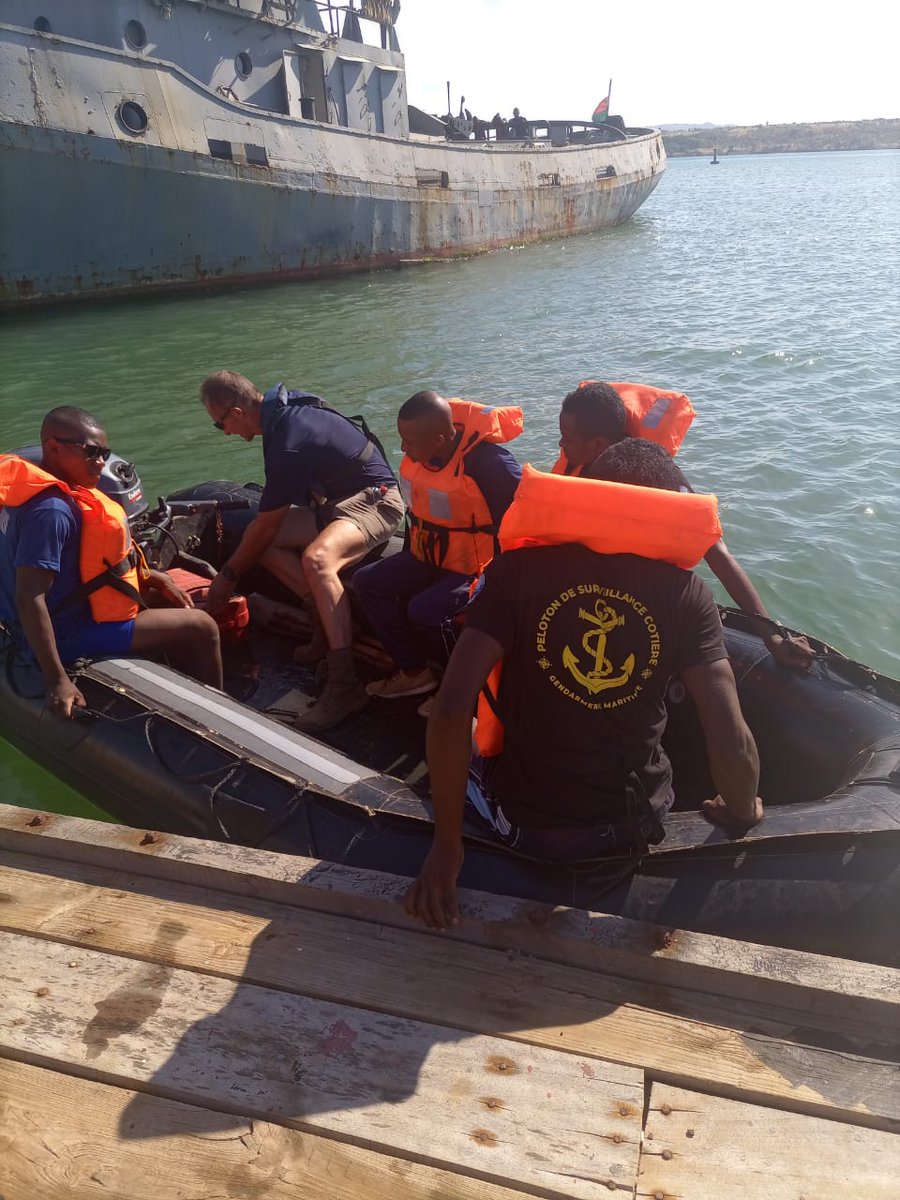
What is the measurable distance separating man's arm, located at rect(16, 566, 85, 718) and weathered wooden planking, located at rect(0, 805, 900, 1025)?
0.98 m

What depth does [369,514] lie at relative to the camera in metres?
5.04

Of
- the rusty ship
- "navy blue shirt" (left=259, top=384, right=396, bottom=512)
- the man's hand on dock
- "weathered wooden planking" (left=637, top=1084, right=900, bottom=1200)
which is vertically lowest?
"weathered wooden planking" (left=637, top=1084, right=900, bottom=1200)

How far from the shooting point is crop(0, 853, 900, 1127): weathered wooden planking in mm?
2100

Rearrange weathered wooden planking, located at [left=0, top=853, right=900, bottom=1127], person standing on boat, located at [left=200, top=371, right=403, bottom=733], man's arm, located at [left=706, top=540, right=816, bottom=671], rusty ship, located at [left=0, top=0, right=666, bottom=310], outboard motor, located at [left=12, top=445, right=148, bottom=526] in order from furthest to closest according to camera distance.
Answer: rusty ship, located at [left=0, top=0, right=666, bottom=310] → outboard motor, located at [left=12, top=445, right=148, bottom=526] → person standing on boat, located at [left=200, top=371, right=403, bottom=733] → man's arm, located at [left=706, top=540, right=816, bottom=671] → weathered wooden planking, located at [left=0, top=853, right=900, bottom=1127]

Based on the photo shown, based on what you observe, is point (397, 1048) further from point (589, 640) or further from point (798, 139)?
point (798, 139)

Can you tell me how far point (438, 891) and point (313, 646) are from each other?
278cm

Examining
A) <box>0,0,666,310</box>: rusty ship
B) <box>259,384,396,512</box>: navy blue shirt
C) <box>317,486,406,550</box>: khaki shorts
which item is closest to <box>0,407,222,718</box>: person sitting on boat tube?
<box>259,384,396,512</box>: navy blue shirt

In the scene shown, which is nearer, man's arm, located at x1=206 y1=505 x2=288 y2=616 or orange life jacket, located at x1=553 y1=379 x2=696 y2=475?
orange life jacket, located at x1=553 y1=379 x2=696 y2=475

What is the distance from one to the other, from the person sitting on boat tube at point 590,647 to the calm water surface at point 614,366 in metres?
3.57

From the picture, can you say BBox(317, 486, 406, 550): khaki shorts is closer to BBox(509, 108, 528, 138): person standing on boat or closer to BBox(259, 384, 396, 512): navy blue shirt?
BBox(259, 384, 396, 512): navy blue shirt

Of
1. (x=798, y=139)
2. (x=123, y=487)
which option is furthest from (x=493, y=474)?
(x=798, y=139)

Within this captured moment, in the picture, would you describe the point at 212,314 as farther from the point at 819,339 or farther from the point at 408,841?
the point at 408,841

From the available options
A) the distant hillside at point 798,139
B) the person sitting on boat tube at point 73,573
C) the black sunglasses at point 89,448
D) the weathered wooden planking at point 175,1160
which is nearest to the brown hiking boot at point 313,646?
the person sitting on boat tube at point 73,573

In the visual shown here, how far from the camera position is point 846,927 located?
2.71 meters
